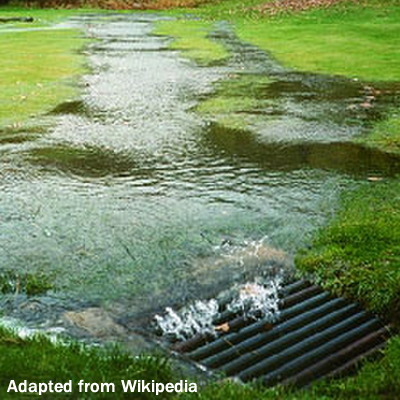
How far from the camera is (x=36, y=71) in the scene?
14594 mm

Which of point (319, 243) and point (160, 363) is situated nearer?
point (160, 363)

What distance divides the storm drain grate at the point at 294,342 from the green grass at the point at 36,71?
21.1 feet

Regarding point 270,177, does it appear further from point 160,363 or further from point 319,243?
point 160,363

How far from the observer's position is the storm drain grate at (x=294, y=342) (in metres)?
3.96

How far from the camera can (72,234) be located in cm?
566

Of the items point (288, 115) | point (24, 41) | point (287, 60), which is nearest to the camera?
point (288, 115)

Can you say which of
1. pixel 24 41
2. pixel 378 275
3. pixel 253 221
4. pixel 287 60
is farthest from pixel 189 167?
pixel 24 41

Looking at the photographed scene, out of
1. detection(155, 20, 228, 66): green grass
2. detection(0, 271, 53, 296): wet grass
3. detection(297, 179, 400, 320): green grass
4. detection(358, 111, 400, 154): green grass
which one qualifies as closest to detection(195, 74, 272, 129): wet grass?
detection(358, 111, 400, 154): green grass

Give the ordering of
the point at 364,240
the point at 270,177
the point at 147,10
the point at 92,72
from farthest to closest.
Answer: the point at 147,10 → the point at 92,72 → the point at 270,177 → the point at 364,240

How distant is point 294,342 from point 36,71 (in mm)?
11822

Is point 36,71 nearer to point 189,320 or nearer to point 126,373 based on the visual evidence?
point 189,320

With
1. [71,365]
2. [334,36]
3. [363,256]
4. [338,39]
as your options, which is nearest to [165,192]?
Result: [363,256]

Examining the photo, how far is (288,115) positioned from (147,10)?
28.5 m

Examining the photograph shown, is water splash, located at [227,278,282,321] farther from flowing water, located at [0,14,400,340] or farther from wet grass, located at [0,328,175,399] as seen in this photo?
wet grass, located at [0,328,175,399]
